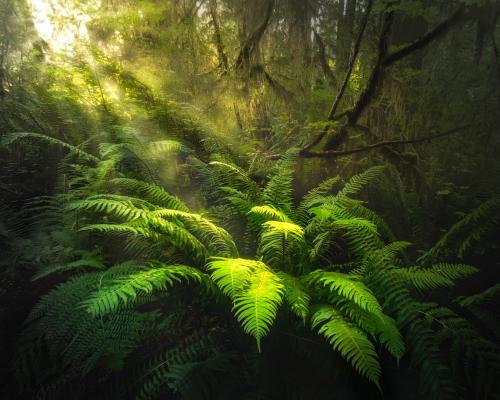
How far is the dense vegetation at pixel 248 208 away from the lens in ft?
4.82

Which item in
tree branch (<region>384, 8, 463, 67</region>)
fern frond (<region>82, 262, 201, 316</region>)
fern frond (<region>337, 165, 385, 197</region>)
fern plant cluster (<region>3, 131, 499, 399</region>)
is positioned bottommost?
fern plant cluster (<region>3, 131, 499, 399</region>)

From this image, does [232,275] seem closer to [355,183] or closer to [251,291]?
[251,291]

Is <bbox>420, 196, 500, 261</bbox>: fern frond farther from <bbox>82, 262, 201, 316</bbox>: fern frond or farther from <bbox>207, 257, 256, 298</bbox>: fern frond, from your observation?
<bbox>82, 262, 201, 316</bbox>: fern frond

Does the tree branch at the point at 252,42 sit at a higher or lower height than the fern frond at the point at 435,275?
higher

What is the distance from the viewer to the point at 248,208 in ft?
6.96

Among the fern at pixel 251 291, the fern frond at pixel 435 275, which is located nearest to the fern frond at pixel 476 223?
the fern frond at pixel 435 275

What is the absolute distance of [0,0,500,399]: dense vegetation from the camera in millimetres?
1468

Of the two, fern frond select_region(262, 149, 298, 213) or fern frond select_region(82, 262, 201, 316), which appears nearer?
fern frond select_region(82, 262, 201, 316)

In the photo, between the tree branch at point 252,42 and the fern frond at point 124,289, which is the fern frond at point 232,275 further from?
the tree branch at point 252,42

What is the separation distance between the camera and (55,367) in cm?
160

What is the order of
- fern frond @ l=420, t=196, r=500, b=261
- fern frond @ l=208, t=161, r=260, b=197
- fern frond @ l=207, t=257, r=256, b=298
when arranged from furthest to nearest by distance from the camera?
fern frond @ l=208, t=161, r=260, b=197 → fern frond @ l=420, t=196, r=500, b=261 → fern frond @ l=207, t=257, r=256, b=298

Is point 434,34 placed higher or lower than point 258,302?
higher

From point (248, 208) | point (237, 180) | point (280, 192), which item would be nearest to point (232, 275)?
point (248, 208)

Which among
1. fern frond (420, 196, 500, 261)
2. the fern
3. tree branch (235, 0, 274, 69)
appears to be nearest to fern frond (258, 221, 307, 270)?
the fern
